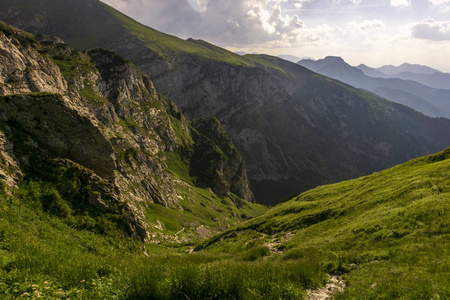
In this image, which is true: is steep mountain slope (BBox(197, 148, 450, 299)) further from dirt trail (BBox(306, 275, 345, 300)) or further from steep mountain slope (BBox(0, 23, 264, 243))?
steep mountain slope (BBox(0, 23, 264, 243))

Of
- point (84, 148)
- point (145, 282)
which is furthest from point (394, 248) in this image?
point (84, 148)

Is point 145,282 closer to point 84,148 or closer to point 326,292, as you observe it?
point 326,292

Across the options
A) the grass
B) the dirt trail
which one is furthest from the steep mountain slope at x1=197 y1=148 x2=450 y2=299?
the grass

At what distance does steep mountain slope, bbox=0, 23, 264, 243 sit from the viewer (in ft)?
78.8

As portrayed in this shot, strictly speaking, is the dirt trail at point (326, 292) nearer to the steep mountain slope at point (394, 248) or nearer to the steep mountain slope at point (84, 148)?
the steep mountain slope at point (394, 248)

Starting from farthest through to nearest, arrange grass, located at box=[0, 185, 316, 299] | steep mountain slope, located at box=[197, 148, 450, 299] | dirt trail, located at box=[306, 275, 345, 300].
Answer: dirt trail, located at box=[306, 275, 345, 300], steep mountain slope, located at box=[197, 148, 450, 299], grass, located at box=[0, 185, 316, 299]

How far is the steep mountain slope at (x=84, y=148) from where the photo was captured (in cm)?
2403

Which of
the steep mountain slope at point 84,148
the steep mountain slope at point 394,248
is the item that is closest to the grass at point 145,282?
the steep mountain slope at point 394,248

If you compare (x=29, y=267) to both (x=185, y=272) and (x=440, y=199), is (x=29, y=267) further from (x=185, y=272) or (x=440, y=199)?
(x=440, y=199)

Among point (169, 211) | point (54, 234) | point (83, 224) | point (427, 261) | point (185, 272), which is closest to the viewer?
point (185, 272)

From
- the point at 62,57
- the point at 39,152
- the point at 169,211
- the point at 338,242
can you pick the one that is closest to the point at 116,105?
the point at 62,57

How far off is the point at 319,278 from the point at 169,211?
127 meters

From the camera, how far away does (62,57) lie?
163 metres

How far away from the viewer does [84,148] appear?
3306 centimetres
